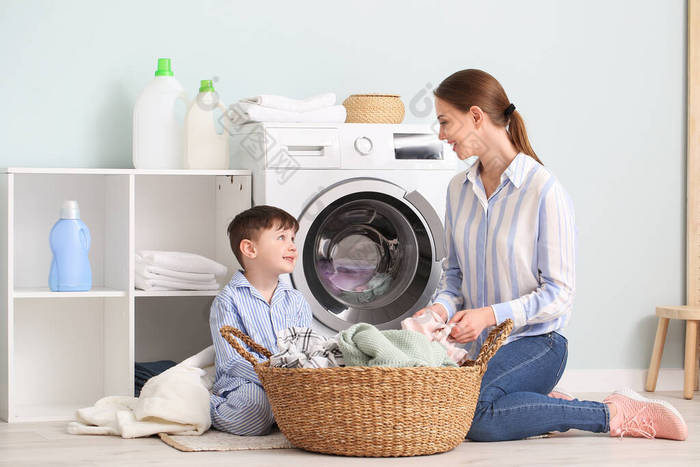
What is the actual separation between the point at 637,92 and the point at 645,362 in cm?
99

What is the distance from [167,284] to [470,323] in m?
0.98

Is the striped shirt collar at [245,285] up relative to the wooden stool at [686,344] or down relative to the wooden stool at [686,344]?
up

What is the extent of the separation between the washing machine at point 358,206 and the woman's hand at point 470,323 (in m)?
0.56

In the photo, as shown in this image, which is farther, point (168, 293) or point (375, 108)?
point (375, 108)

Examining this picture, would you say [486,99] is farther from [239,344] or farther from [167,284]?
[167,284]

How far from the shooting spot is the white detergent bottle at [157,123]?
2.74m

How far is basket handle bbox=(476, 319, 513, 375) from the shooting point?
1.99 m

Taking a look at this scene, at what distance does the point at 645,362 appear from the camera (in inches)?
131

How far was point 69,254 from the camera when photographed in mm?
Result: 2574

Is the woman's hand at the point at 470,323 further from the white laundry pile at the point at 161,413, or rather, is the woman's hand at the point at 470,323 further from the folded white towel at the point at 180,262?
the folded white towel at the point at 180,262

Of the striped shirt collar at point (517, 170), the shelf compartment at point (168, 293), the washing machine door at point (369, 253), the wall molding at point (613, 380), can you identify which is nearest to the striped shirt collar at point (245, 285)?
the washing machine door at point (369, 253)

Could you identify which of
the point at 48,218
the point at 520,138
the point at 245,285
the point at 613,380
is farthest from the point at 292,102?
the point at 613,380

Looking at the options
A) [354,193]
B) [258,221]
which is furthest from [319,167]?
[258,221]

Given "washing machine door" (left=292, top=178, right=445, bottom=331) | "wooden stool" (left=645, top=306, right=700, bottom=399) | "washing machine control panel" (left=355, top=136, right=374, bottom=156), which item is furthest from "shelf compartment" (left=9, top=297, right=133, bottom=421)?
"wooden stool" (left=645, top=306, right=700, bottom=399)
